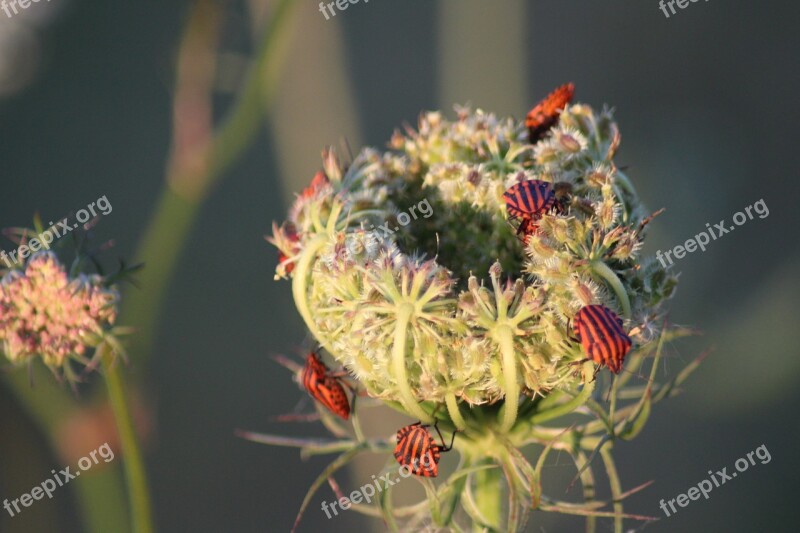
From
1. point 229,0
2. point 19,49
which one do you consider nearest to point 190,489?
point 19,49

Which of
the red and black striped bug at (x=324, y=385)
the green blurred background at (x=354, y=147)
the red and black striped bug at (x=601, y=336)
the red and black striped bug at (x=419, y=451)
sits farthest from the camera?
the green blurred background at (x=354, y=147)

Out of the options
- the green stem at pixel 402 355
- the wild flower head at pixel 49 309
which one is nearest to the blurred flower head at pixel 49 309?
the wild flower head at pixel 49 309

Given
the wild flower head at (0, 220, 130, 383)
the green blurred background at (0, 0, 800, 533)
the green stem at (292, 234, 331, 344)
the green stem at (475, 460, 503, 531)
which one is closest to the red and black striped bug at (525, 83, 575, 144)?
the green stem at (292, 234, 331, 344)

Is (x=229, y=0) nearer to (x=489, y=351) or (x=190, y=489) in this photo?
(x=489, y=351)

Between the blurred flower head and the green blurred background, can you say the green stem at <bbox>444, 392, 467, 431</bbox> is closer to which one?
the blurred flower head

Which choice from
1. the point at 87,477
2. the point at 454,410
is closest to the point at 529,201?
the point at 454,410

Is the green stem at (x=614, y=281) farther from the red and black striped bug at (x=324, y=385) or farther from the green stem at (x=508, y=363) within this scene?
the red and black striped bug at (x=324, y=385)
